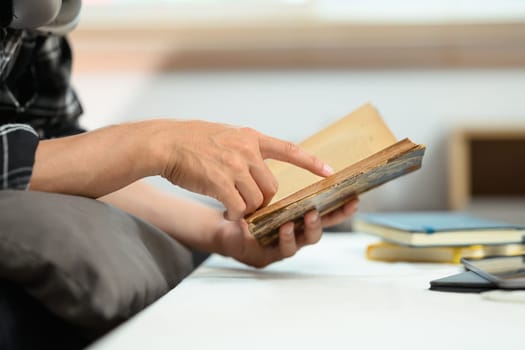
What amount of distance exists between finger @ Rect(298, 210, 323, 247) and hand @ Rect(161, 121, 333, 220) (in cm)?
11

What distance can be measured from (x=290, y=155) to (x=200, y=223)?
31 cm

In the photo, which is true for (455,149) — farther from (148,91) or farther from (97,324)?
(97,324)

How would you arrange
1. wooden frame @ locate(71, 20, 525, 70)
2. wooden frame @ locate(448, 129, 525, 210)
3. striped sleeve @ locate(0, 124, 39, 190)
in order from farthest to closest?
wooden frame @ locate(71, 20, 525, 70), wooden frame @ locate(448, 129, 525, 210), striped sleeve @ locate(0, 124, 39, 190)

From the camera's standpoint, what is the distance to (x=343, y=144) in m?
0.80

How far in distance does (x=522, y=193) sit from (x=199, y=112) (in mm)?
974

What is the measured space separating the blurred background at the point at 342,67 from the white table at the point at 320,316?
4.10 feet

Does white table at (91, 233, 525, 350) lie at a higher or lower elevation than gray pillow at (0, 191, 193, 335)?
lower

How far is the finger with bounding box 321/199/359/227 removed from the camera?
0.88m

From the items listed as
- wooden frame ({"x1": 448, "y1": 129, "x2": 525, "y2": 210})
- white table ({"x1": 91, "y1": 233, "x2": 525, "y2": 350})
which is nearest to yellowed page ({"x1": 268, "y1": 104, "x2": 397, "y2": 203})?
white table ({"x1": 91, "y1": 233, "x2": 525, "y2": 350})

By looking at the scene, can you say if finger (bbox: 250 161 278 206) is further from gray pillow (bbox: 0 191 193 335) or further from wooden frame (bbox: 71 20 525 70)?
wooden frame (bbox: 71 20 525 70)

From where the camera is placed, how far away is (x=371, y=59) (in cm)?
202

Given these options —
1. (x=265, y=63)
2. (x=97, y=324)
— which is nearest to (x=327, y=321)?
(x=97, y=324)

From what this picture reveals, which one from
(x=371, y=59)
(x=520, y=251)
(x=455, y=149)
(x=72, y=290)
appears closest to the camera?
(x=72, y=290)

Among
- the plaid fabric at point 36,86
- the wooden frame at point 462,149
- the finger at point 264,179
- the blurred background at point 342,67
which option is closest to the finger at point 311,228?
the finger at point 264,179
